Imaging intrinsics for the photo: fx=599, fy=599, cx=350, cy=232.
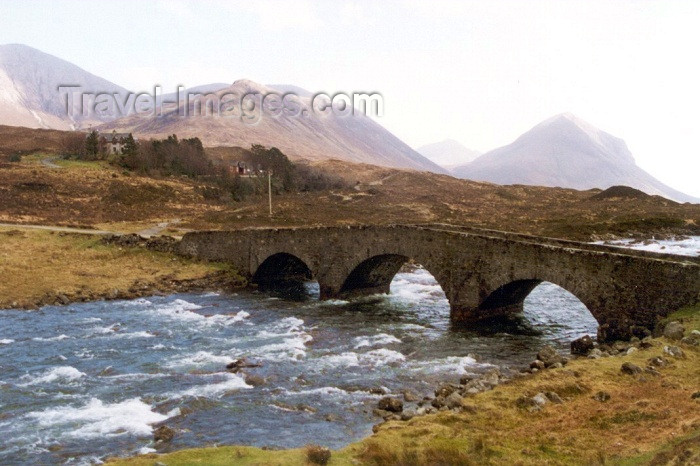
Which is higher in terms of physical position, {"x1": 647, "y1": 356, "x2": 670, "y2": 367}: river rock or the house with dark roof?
the house with dark roof

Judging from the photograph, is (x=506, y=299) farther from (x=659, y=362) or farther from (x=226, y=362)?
(x=226, y=362)

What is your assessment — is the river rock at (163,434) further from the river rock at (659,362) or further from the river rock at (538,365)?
the river rock at (659,362)

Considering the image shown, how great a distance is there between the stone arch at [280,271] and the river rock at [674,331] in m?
28.1

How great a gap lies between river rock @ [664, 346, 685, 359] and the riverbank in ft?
107

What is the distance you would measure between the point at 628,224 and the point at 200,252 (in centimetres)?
5639

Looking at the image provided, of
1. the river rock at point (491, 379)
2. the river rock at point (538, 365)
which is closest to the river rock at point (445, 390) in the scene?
the river rock at point (491, 379)

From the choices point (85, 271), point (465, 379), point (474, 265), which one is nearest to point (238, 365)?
point (465, 379)

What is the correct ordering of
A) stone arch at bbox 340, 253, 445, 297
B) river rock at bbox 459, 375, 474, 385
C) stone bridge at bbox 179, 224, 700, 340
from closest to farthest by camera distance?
river rock at bbox 459, 375, 474, 385
stone bridge at bbox 179, 224, 700, 340
stone arch at bbox 340, 253, 445, 297

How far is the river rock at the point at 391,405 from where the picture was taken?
20.1m

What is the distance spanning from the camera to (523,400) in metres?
18.0

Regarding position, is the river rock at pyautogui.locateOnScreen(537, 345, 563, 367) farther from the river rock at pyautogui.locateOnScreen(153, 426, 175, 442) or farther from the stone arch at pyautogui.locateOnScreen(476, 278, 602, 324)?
the river rock at pyautogui.locateOnScreen(153, 426, 175, 442)

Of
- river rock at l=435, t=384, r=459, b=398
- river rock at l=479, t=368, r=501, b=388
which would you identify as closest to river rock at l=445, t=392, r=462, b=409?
river rock at l=435, t=384, r=459, b=398

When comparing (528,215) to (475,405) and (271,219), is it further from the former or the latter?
(475,405)

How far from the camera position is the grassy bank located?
543 inches
